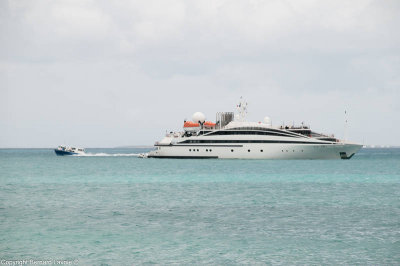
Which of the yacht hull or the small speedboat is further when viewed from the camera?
the small speedboat

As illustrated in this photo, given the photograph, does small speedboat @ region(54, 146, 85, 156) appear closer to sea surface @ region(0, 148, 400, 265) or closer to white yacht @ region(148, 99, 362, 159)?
white yacht @ region(148, 99, 362, 159)

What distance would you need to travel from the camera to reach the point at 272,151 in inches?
3676

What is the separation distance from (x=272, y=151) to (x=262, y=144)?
239 centimetres

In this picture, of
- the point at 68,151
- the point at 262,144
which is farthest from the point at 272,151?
the point at 68,151

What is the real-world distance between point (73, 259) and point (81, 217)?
8764 mm

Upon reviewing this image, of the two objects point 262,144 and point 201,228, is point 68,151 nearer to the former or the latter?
point 262,144

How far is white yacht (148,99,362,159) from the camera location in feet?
304

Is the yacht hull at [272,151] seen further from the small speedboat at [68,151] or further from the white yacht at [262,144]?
the small speedboat at [68,151]

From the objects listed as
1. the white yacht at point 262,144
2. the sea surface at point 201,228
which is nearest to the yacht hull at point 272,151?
the white yacht at point 262,144

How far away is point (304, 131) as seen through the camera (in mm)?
94250

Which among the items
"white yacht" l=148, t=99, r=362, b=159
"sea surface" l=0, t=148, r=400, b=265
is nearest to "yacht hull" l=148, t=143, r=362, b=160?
"white yacht" l=148, t=99, r=362, b=159

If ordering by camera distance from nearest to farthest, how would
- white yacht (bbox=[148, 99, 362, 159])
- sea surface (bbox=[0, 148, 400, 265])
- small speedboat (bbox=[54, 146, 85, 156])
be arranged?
1. sea surface (bbox=[0, 148, 400, 265])
2. white yacht (bbox=[148, 99, 362, 159])
3. small speedboat (bbox=[54, 146, 85, 156])

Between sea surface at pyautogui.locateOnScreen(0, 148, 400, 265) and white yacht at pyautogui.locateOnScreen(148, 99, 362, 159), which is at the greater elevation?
white yacht at pyautogui.locateOnScreen(148, 99, 362, 159)

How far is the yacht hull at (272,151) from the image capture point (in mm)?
92875
